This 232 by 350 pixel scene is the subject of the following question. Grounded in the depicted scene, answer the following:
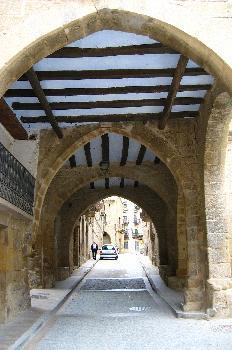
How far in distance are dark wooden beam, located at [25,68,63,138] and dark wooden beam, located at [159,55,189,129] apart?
186 cm

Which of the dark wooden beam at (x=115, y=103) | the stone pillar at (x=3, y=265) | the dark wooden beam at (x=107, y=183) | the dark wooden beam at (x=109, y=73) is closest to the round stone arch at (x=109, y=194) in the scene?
the dark wooden beam at (x=107, y=183)

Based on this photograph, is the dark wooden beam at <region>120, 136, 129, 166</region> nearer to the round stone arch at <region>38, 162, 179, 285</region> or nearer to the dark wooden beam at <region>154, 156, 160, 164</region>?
the round stone arch at <region>38, 162, 179, 285</region>

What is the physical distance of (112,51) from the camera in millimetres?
5469

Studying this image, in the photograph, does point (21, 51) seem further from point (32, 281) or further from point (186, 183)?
point (32, 281)

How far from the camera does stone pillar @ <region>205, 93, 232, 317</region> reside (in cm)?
658

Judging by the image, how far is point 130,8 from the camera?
155 inches

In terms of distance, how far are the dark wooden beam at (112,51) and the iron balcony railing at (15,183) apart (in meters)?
1.42

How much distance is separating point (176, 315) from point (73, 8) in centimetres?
509

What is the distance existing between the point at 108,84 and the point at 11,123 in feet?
6.50

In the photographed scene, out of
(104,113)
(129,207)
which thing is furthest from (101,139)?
(129,207)

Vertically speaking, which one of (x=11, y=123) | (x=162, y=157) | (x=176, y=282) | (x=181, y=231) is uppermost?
(x=11, y=123)

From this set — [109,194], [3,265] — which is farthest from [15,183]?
[109,194]

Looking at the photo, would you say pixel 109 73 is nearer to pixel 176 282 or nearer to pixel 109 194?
pixel 176 282

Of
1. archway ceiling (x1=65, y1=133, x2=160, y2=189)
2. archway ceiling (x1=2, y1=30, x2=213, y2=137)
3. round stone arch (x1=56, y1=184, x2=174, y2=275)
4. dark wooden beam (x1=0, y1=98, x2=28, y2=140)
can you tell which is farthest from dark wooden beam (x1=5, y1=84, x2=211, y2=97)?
round stone arch (x1=56, y1=184, x2=174, y2=275)
